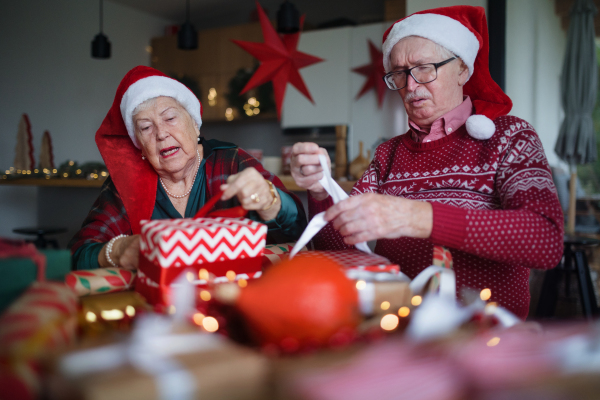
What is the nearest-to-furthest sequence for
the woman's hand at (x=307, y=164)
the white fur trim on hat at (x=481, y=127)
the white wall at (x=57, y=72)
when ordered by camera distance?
the woman's hand at (x=307, y=164)
the white fur trim on hat at (x=481, y=127)
the white wall at (x=57, y=72)

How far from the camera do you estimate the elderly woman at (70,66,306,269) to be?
3.79 ft

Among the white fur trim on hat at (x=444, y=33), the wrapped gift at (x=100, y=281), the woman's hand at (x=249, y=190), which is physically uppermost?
the white fur trim on hat at (x=444, y=33)

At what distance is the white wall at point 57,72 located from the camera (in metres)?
4.95

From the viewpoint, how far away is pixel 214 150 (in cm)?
145

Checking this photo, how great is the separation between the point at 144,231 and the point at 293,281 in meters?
0.31

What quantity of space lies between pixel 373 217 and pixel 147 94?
88 centimetres

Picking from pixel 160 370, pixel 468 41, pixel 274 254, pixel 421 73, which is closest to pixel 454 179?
pixel 421 73

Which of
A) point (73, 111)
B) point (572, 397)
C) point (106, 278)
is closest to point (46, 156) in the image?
point (73, 111)

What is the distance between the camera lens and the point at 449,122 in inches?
45.5

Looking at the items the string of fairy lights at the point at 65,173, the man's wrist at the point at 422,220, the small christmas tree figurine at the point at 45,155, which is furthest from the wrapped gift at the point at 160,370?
the small christmas tree figurine at the point at 45,155

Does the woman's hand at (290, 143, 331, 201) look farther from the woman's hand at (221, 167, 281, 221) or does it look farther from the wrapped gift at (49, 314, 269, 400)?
the wrapped gift at (49, 314, 269, 400)

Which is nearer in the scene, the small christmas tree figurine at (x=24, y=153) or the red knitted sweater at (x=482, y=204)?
the red knitted sweater at (x=482, y=204)

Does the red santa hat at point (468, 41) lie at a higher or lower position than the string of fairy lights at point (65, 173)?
higher

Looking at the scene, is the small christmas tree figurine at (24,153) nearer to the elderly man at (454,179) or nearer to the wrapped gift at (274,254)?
the elderly man at (454,179)
